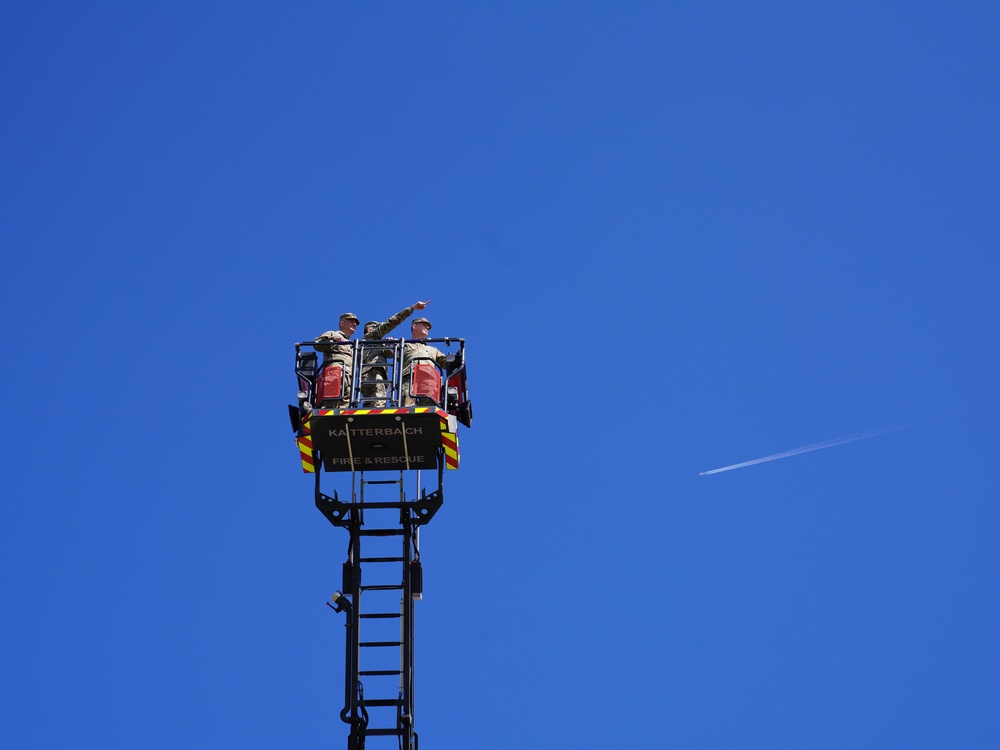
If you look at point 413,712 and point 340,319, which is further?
point 340,319

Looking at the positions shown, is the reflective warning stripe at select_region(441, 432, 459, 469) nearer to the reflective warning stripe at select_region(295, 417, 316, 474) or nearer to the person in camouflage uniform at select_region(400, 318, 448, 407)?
the person in camouflage uniform at select_region(400, 318, 448, 407)

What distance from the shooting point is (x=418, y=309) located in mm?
28266

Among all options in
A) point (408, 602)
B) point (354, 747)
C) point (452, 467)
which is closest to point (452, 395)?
point (452, 467)

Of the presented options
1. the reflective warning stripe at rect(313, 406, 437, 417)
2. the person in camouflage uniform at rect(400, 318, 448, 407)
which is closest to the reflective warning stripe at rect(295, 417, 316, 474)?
the reflective warning stripe at rect(313, 406, 437, 417)

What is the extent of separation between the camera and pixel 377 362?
1075 inches

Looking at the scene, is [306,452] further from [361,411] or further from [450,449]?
[450,449]

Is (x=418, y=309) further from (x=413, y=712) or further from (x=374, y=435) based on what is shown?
(x=413, y=712)

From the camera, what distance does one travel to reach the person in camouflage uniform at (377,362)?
27000mm

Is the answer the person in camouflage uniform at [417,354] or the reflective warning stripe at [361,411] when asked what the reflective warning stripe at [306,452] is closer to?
the reflective warning stripe at [361,411]

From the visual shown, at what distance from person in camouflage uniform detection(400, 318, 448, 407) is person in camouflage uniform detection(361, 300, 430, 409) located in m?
0.28

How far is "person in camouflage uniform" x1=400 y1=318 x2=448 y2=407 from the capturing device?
27000mm

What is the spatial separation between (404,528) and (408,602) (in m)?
1.10

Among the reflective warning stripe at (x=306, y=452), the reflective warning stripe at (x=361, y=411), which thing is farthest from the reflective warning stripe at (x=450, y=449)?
the reflective warning stripe at (x=306, y=452)

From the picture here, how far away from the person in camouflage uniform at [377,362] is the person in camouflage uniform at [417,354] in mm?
278
